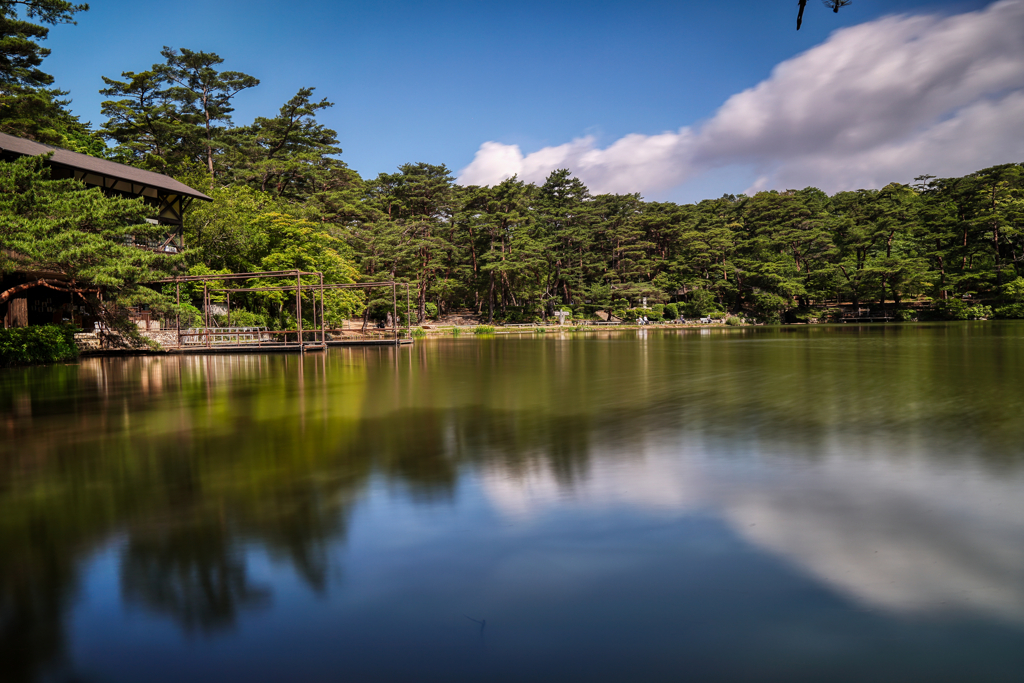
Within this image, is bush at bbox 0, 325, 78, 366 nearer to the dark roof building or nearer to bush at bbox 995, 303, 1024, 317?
the dark roof building

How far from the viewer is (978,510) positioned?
3.85 m

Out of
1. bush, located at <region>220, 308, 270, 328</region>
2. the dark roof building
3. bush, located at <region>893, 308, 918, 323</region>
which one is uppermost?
the dark roof building

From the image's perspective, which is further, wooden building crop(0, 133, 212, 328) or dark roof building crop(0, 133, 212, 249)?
dark roof building crop(0, 133, 212, 249)

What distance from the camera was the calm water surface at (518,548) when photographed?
2311mm

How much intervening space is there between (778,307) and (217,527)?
5911 centimetres

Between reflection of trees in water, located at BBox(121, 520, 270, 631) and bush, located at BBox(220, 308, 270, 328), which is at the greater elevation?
bush, located at BBox(220, 308, 270, 328)

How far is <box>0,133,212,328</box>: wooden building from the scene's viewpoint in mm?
20562

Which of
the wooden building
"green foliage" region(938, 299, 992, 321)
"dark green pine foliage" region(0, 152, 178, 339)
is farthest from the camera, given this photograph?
"green foliage" region(938, 299, 992, 321)

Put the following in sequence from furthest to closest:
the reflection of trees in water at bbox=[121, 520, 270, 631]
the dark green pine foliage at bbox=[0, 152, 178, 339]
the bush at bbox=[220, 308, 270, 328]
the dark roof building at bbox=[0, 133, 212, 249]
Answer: the bush at bbox=[220, 308, 270, 328] → the dark roof building at bbox=[0, 133, 212, 249] → the dark green pine foliage at bbox=[0, 152, 178, 339] → the reflection of trees in water at bbox=[121, 520, 270, 631]

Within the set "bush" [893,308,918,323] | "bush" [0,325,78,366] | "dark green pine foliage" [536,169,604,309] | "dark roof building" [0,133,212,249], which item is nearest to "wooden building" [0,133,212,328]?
"dark roof building" [0,133,212,249]

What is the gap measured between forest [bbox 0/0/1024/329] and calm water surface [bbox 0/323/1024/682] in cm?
2522

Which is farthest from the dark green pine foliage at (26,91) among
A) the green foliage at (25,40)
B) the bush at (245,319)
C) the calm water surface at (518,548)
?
the calm water surface at (518,548)

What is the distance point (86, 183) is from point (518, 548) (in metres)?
29.3

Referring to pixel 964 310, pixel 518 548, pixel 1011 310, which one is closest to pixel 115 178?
pixel 518 548
